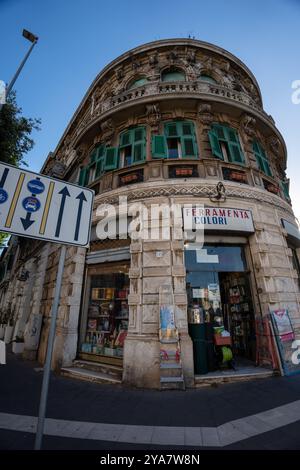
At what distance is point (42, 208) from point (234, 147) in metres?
8.59

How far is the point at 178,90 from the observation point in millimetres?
8773

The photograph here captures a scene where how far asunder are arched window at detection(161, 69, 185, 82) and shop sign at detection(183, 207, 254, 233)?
8090 mm

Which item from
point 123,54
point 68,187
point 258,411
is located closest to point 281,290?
point 258,411

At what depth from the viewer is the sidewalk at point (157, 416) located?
2.77 m

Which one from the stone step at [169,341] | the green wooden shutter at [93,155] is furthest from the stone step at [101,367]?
the green wooden shutter at [93,155]

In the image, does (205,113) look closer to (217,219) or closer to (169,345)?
(217,219)

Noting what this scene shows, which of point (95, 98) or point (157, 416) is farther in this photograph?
point (95, 98)

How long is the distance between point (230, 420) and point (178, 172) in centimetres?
693

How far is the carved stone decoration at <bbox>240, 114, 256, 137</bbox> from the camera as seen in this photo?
9.05 m

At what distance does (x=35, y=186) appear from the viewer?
2.34m

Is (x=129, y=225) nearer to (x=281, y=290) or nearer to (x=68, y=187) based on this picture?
(x=68, y=187)

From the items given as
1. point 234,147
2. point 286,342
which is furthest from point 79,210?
point 234,147

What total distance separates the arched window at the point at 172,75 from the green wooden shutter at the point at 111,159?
537 centimetres

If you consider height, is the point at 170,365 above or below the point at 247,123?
below
